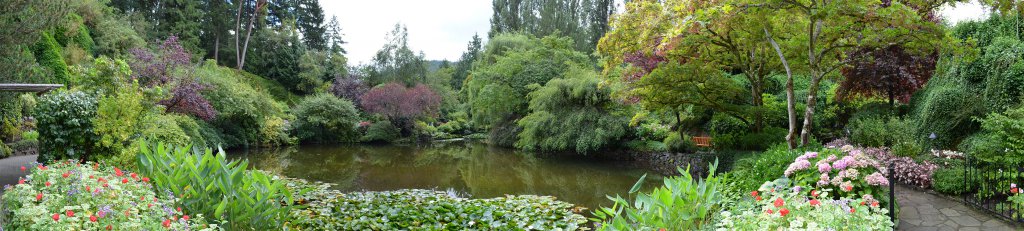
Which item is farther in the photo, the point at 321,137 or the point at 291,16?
the point at 291,16

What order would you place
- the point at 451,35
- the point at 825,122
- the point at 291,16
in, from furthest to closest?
the point at 451,35 < the point at 291,16 < the point at 825,122

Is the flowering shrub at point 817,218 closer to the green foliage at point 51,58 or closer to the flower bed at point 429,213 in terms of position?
the flower bed at point 429,213

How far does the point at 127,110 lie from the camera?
696 centimetres

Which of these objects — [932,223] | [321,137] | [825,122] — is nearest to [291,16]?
[321,137]

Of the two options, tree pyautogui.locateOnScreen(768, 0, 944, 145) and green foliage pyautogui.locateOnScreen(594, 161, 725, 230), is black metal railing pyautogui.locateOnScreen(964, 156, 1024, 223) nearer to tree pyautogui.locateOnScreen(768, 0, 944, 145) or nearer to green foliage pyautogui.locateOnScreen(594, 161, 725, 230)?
tree pyautogui.locateOnScreen(768, 0, 944, 145)

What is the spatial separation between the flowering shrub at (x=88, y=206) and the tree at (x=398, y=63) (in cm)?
2413

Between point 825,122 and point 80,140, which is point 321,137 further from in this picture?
point 825,122

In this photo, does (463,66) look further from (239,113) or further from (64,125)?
(64,125)

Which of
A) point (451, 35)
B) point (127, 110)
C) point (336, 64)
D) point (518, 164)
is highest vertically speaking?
point (451, 35)

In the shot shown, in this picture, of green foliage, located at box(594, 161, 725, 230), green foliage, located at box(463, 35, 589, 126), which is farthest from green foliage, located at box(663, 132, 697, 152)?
green foliage, located at box(594, 161, 725, 230)

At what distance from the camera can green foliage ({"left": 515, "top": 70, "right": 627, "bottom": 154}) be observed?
14.2 metres

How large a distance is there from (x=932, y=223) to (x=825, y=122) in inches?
329

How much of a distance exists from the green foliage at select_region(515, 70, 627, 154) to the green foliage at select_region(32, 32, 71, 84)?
41.1 feet

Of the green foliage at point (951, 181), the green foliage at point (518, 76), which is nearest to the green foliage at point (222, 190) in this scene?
the green foliage at point (951, 181)
